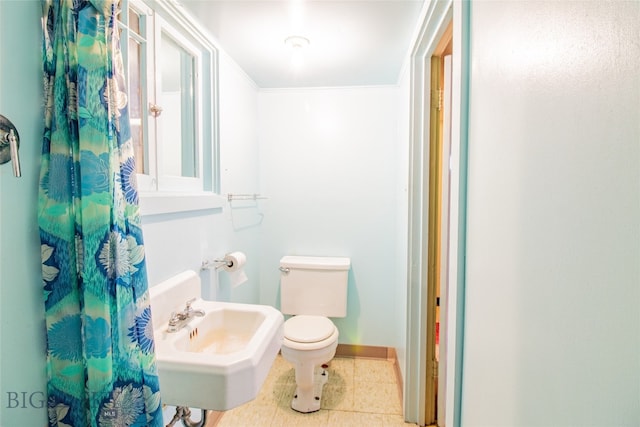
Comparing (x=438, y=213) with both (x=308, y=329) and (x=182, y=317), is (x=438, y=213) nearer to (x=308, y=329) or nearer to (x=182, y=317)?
(x=308, y=329)

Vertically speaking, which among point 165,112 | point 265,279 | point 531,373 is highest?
point 165,112

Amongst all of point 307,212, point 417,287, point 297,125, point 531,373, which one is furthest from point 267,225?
point 531,373

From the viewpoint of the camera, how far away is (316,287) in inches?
85.9

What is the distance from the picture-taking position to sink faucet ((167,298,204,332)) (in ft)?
3.69

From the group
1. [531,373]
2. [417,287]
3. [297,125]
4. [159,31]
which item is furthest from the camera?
[297,125]

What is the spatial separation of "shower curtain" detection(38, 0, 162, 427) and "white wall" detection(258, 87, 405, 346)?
160cm

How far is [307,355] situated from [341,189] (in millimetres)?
1208

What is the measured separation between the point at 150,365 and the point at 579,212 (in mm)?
1031

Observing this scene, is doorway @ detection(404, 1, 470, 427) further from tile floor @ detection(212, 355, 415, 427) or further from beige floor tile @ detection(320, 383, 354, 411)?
beige floor tile @ detection(320, 383, 354, 411)

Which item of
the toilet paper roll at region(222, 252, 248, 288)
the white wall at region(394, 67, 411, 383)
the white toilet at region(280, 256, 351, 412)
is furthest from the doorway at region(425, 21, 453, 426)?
the toilet paper roll at region(222, 252, 248, 288)

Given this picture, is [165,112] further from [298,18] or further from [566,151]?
[566,151]

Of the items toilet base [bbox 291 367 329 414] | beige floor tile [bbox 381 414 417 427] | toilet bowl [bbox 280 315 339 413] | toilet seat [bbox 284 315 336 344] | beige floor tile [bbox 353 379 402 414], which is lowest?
beige floor tile [bbox 381 414 417 427]

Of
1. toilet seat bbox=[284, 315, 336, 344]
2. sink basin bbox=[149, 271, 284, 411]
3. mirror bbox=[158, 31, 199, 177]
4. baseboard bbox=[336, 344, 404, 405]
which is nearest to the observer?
→ sink basin bbox=[149, 271, 284, 411]

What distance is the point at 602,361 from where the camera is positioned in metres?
0.36
